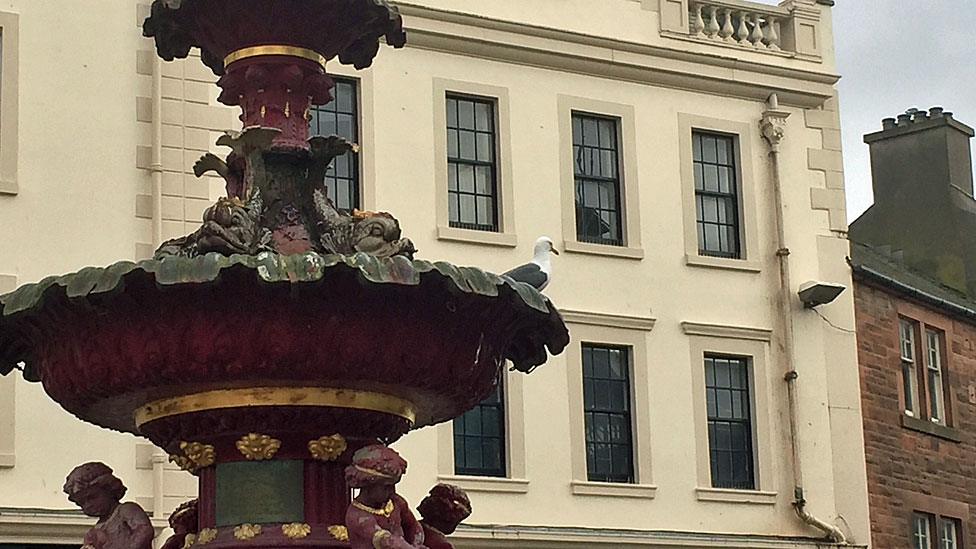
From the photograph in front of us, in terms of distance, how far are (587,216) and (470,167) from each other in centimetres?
173

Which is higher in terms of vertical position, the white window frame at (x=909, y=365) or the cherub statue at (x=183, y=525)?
the white window frame at (x=909, y=365)

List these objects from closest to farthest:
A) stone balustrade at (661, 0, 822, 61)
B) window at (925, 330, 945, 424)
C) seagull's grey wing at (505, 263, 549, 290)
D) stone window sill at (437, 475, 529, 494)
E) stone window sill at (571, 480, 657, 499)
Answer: seagull's grey wing at (505, 263, 549, 290), stone window sill at (437, 475, 529, 494), stone window sill at (571, 480, 657, 499), stone balustrade at (661, 0, 822, 61), window at (925, 330, 945, 424)

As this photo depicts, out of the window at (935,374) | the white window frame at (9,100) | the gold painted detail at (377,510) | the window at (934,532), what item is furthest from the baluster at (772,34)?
the gold painted detail at (377,510)

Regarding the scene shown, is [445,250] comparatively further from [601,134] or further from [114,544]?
[114,544]

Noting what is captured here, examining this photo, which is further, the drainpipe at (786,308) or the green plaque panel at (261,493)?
the drainpipe at (786,308)

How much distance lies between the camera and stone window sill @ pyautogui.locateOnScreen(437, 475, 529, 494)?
76.1ft

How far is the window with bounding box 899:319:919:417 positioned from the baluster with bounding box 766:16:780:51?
4352 millimetres

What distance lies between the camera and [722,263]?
2578 centimetres

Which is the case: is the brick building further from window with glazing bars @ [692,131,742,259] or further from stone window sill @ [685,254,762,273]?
window with glazing bars @ [692,131,742,259]

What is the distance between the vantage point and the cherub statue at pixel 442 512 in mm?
8727

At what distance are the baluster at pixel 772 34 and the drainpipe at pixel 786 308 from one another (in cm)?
77

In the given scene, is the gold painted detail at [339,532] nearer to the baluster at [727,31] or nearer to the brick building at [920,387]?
the baluster at [727,31]

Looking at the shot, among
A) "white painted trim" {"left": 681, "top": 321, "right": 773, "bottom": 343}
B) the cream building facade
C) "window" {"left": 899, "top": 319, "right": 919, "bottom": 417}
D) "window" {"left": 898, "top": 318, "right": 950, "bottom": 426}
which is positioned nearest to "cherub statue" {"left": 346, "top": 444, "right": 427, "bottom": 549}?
the cream building facade

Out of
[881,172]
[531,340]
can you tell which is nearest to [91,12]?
[531,340]
